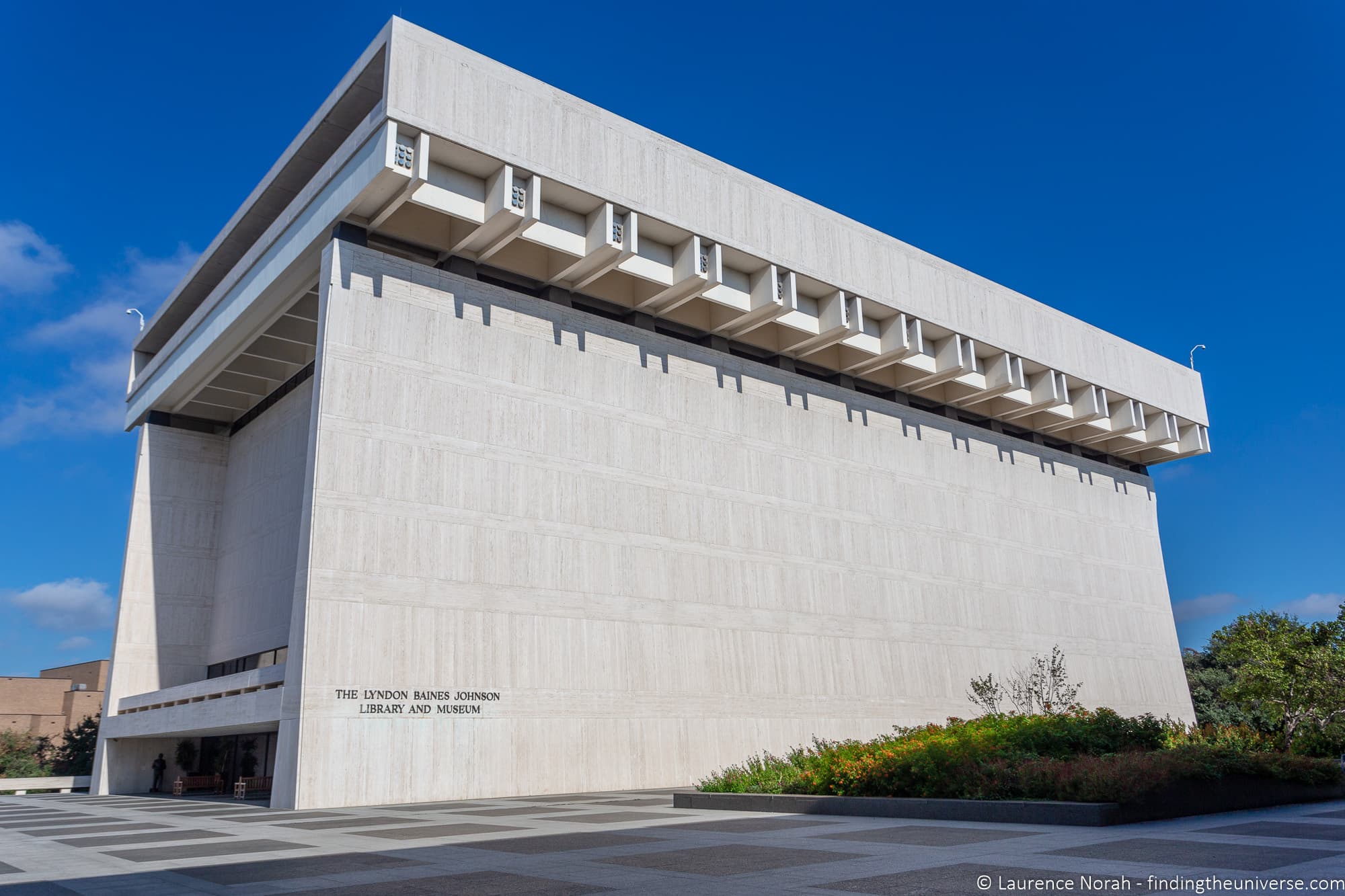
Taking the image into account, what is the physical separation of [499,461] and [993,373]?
21770mm

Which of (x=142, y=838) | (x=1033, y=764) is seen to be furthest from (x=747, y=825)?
(x=142, y=838)

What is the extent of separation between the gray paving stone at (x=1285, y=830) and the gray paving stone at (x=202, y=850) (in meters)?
10.4

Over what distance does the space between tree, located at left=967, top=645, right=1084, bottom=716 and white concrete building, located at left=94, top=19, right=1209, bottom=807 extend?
81 centimetres

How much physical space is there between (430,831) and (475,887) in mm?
6181

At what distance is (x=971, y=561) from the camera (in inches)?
1500

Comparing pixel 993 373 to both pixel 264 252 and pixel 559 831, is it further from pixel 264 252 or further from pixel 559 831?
pixel 559 831

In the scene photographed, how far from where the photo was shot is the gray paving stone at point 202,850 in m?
10.7

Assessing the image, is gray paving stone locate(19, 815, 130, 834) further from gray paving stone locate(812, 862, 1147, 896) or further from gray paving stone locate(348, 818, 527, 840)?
gray paving stone locate(812, 862, 1147, 896)

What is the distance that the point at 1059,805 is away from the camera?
11727mm

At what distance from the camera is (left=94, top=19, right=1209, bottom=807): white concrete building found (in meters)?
24.5

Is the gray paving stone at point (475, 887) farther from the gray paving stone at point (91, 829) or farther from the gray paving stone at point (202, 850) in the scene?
the gray paving stone at point (91, 829)

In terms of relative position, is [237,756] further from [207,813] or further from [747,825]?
[747,825]

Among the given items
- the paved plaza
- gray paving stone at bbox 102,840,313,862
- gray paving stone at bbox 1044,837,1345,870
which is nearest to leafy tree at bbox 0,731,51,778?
the paved plaza

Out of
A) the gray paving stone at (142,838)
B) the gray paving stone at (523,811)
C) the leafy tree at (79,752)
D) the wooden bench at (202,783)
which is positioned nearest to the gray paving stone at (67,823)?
the gray paving stone at (142,838)
